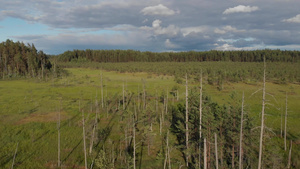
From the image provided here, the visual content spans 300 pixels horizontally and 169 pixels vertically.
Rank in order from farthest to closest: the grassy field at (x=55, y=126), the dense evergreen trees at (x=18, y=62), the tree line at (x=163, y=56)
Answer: the tree line at (x=163, y=56) < the dense evergreen trees at (x=18, y=62) < the grassy field at (x=55, y=126)

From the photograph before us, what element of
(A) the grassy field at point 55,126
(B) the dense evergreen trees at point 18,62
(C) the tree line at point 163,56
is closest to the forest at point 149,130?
(A) the grassy field at point 55,126

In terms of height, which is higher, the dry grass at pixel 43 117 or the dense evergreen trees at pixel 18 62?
the dense evergreen trees at pixel 18 62

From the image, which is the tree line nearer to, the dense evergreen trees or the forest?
the dense evergreen trees

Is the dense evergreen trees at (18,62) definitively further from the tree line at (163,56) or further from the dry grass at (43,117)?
the tree line at (163,56)

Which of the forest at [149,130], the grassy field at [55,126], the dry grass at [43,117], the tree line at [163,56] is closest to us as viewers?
the forest at [149,130]

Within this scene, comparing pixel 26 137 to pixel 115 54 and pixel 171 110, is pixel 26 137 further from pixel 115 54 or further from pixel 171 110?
pixel 115 54

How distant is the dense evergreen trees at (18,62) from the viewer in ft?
325

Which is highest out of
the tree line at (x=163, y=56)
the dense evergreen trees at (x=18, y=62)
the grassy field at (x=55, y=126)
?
the tree line at (x=163, y=56)

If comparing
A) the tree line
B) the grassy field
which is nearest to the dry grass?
the grassy field

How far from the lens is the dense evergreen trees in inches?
3906

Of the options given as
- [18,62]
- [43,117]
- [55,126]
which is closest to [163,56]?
[18,62]

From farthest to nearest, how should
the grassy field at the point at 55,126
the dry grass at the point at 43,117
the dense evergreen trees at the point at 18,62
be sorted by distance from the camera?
1. the dense evergreen trees at the point at 18,62
2. the dry grass at the point at 43,117
3. the grassy field at the point at 55,126

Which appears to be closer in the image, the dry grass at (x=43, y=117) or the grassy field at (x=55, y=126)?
the grassy field at (x=55, y=126)

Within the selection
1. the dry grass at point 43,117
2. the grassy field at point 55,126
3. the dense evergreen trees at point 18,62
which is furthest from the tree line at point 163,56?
the dry grass at point 43,117
